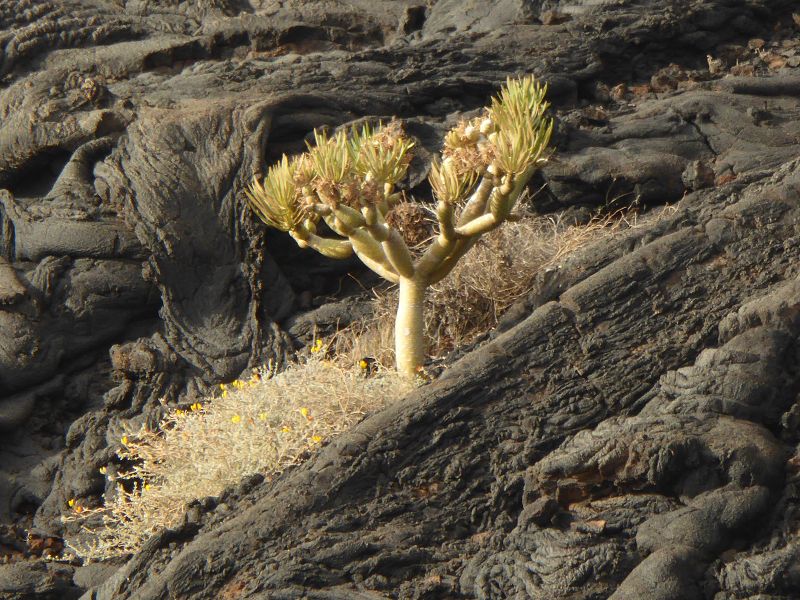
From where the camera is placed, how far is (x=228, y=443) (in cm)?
698

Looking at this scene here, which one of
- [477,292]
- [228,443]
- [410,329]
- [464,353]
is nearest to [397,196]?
[410,329]

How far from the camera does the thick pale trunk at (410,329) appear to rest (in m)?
7.09

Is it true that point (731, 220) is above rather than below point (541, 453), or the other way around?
above

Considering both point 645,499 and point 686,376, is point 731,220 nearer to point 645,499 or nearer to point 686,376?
point 686,376

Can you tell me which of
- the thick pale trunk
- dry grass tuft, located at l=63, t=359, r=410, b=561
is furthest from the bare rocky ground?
the thick pale trunk

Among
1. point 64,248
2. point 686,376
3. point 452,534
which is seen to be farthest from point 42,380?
point 686,376

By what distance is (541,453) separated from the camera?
6207mm

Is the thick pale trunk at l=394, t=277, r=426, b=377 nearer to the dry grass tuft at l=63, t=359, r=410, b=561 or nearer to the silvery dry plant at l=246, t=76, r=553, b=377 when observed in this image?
the silvery dry plant at l=246, t=76, r=553, b=377

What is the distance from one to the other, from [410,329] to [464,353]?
0.41 meters

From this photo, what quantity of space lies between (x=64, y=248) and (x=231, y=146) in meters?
1.39

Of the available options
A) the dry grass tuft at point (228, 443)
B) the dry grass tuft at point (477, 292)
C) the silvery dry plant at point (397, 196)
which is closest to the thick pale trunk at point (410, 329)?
the silvery dry plant at point (397, 196)

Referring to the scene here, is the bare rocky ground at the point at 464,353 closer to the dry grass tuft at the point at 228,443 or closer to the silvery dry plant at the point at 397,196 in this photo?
the dry grass tuft at the point at 228,443

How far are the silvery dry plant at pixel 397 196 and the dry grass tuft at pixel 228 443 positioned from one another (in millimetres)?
433

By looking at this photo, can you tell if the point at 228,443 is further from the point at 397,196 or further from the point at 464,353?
the point at 397,196
